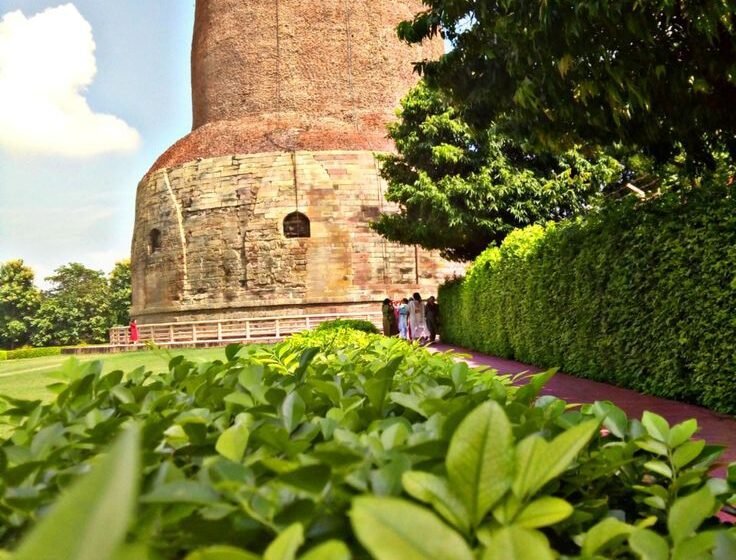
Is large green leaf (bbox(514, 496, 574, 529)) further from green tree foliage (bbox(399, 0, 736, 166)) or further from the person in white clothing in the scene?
the person in white clothing

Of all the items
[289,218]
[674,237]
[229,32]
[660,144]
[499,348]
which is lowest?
[499,348]

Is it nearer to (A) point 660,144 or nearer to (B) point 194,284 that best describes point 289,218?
(B) point 194,284

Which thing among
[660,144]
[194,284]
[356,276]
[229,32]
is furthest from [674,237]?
[229,32]

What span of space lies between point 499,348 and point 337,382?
1168 centimetres

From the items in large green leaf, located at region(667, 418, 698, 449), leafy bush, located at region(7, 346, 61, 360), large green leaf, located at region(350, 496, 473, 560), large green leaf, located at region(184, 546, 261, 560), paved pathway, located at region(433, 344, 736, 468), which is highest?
large green leaf, located at region(350, 496, 473, 560)

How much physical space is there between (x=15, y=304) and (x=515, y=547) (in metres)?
54.3

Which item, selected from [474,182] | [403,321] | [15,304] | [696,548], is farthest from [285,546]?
[15,304]

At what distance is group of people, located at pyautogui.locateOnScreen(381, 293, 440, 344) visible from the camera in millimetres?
17500

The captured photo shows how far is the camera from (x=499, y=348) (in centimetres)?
1273

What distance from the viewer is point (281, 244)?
2302 cm

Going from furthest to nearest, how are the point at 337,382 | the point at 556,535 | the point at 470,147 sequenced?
the point at 470,147 < the point at 337,382 < the point at 556,535

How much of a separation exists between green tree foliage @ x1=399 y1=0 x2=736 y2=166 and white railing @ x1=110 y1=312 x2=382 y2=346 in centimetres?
1494

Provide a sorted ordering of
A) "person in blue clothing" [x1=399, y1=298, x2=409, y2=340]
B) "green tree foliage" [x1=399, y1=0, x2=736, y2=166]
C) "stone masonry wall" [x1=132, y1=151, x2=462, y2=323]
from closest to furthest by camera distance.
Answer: "green tree foliage" [x1=399, y1=0, x2=736, y2=166], "person in blue clothing" [x1=399, y1=298, x2=409, y2=340], "stone masonry wall" [x1=132, y1=151, x2=462, y2=323]

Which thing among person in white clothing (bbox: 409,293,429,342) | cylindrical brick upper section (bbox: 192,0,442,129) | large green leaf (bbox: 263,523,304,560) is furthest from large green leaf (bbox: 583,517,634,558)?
cylindrical brick upper section (bbox: 192,0,442,129)
